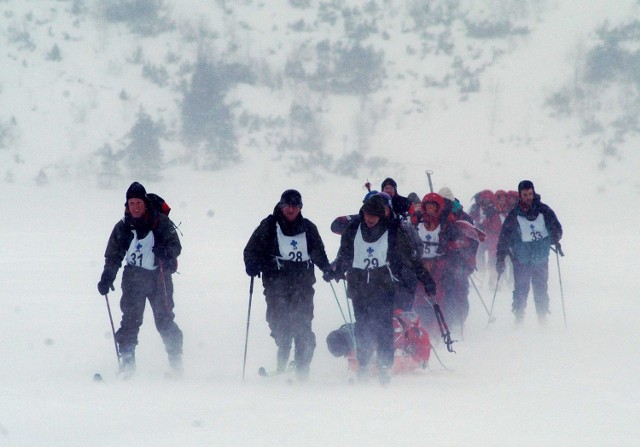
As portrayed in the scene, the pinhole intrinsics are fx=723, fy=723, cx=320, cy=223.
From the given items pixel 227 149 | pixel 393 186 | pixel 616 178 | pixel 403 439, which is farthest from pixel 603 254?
pixel 227 149

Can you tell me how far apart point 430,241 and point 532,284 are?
1.34 meters

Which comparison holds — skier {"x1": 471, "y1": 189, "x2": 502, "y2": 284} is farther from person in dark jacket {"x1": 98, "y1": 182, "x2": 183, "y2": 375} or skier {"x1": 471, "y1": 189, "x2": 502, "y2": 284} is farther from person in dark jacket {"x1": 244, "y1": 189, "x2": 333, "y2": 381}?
person in dark jacket {"x1": 98, "y1": 182, "x2": 183, "y2": 375}

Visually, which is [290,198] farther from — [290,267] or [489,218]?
[489,218]

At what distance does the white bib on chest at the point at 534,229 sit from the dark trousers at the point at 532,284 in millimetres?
338

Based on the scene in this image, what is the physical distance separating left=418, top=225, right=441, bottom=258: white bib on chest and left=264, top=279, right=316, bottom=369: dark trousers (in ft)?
7.62

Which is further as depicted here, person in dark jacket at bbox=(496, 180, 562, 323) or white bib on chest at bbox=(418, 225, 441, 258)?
person in dark jacket at bbox=(496, 180, 562, 323)

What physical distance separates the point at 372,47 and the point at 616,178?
704 inches

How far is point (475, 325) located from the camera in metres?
8.92

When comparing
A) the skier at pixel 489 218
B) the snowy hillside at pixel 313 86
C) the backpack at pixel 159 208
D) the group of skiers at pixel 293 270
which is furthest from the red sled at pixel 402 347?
the snowy hillside at pixel 313 86

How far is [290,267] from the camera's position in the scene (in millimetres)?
5906

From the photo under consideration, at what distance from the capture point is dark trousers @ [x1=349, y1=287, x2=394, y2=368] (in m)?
5.80

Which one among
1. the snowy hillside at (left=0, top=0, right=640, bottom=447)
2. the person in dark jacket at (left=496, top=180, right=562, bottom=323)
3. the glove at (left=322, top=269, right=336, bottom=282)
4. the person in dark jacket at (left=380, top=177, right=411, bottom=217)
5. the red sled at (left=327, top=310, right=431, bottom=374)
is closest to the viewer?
the snowy hillside at (left=0, top=0, right=640, bottom=447)

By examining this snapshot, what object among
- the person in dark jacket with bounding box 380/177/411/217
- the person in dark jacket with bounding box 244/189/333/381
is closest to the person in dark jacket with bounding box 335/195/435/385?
the person in dark jacket with bounding box 244/189/333/381

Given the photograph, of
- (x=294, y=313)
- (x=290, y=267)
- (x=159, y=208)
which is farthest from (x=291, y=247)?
(x=159, y=208)
